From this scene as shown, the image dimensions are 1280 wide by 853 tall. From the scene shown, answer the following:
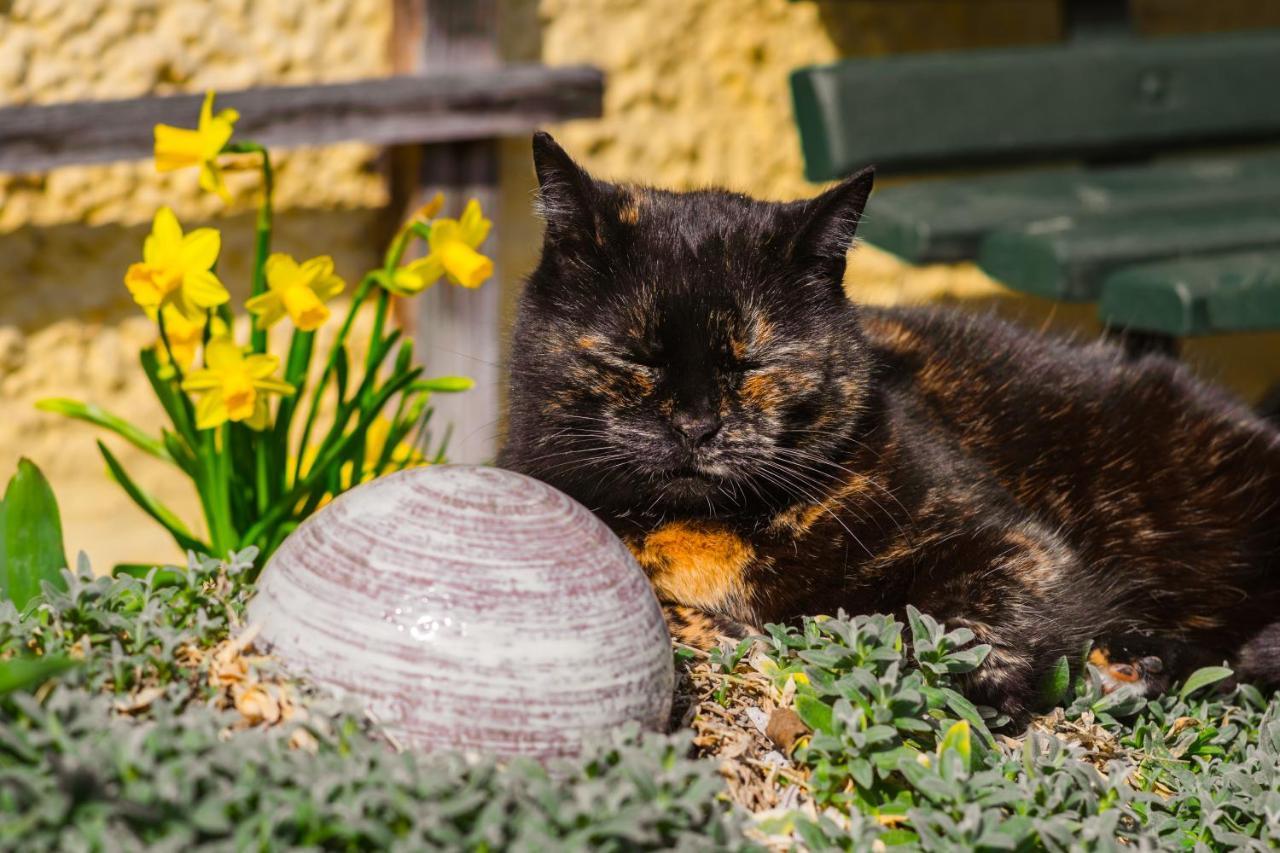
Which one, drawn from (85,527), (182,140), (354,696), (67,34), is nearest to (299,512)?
A: (182,140)

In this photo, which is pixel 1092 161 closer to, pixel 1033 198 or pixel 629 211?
pixel 1033 198

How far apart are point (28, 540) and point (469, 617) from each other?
1012 millimetres

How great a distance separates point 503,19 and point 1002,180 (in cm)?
182

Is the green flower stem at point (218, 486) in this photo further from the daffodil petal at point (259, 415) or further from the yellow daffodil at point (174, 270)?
the yellow daffodil at point (174, 270)

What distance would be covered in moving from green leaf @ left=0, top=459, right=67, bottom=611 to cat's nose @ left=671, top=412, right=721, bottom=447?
108cm

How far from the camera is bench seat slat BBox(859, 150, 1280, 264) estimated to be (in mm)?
3838

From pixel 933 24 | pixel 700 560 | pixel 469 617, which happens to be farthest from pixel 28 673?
pixel 933 24

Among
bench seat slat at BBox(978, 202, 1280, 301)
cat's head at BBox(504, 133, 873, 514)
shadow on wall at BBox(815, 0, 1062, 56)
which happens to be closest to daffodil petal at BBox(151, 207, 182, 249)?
cat's head at BBox(504, 133, 873, 514)

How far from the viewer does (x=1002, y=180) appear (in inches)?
170

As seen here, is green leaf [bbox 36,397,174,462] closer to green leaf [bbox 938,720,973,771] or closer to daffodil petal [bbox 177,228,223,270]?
daffodil petal [bbox 177,228,223,270]

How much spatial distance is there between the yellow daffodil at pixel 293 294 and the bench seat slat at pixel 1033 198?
184cm

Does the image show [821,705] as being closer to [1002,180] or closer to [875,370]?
[875,370]

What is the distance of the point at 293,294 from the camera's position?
2568 mm

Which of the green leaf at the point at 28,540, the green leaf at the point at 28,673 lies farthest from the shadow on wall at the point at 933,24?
the green leaf at the point at 28,673
